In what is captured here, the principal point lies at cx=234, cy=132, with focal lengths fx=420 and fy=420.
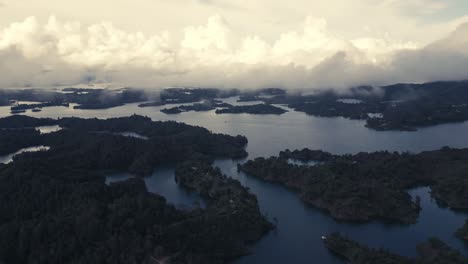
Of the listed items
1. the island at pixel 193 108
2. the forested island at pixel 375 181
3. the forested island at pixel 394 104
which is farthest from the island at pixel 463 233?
the island at pixel 193 108

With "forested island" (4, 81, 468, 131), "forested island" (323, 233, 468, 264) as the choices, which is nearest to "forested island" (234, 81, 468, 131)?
"forested island" (4, 81, 468, 131)

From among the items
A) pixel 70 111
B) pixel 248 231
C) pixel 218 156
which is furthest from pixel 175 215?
pixel 70 111

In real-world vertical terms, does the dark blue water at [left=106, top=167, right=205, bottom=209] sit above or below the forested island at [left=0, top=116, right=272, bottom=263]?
below

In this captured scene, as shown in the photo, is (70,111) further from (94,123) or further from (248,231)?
(248,231)

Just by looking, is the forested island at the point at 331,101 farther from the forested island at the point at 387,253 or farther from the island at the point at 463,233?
the forested island at the point at 387,253

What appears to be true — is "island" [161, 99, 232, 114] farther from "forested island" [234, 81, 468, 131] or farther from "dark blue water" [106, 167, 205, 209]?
"dark blue water" [106, 167, 205, 209]

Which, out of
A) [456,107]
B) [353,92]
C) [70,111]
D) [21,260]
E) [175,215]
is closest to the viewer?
[21,260]
